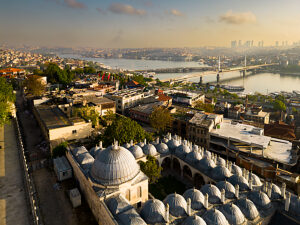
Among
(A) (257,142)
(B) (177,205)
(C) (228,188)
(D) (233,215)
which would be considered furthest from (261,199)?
(A) (257,142)

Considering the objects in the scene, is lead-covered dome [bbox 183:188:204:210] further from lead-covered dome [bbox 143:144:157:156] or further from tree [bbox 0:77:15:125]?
tree [bbox 0:77:15:125]

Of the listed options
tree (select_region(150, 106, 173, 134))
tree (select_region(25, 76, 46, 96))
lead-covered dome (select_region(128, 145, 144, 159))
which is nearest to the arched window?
lead-covered dome (select_region(128, 145, 144, 159))

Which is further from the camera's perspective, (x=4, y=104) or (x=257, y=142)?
(x=4, y=104)

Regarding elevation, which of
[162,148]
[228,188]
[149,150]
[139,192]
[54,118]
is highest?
[54,118]

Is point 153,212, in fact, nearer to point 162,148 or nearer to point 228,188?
point 228,188

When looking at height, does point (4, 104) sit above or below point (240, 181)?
above

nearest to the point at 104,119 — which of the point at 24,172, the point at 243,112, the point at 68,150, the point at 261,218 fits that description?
the point at 68,150

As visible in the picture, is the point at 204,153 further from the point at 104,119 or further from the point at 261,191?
the point at 104,119

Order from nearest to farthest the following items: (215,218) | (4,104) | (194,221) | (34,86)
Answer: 1. (194,221)
2. (215,218)
3. (4,104)
4. (34,86)
